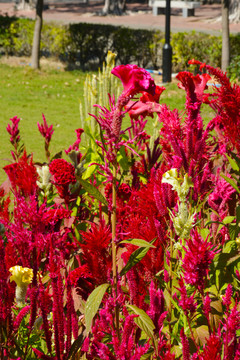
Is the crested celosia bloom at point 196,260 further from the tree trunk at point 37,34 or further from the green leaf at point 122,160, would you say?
the tree trunk at point 37,34

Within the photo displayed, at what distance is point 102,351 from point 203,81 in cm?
152

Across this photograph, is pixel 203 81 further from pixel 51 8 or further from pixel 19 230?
pixel 51 8

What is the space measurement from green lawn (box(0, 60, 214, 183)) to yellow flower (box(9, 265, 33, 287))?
553cm

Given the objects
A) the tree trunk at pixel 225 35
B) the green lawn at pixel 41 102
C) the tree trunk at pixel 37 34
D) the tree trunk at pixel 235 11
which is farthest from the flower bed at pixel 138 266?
the tree trunk at pixel 235 11

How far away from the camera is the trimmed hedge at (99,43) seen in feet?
53.7

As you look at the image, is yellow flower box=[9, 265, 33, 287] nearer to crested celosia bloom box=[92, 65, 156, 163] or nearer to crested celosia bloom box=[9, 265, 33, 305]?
crested celosia bloom box=[9, 265, 33, 305]

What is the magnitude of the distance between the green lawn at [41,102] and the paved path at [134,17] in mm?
11593

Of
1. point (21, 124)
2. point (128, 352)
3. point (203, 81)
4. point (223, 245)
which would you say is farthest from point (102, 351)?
point (21, 124)

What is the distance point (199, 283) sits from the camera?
147 centimetres

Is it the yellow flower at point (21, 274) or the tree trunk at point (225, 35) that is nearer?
the yellow flower at point (21, 274)

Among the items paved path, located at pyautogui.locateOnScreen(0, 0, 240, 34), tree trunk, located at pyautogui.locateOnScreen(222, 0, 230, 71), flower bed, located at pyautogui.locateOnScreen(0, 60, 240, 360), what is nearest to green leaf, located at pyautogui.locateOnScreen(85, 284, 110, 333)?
flower bed, located at pyautogui.locateOnScreen(0, 60, 240, 360)

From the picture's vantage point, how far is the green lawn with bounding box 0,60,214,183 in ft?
30.9

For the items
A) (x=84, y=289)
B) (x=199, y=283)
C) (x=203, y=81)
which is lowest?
(x=84, y=289)

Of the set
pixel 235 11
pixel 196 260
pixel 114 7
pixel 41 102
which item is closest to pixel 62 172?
pixel 196 260
